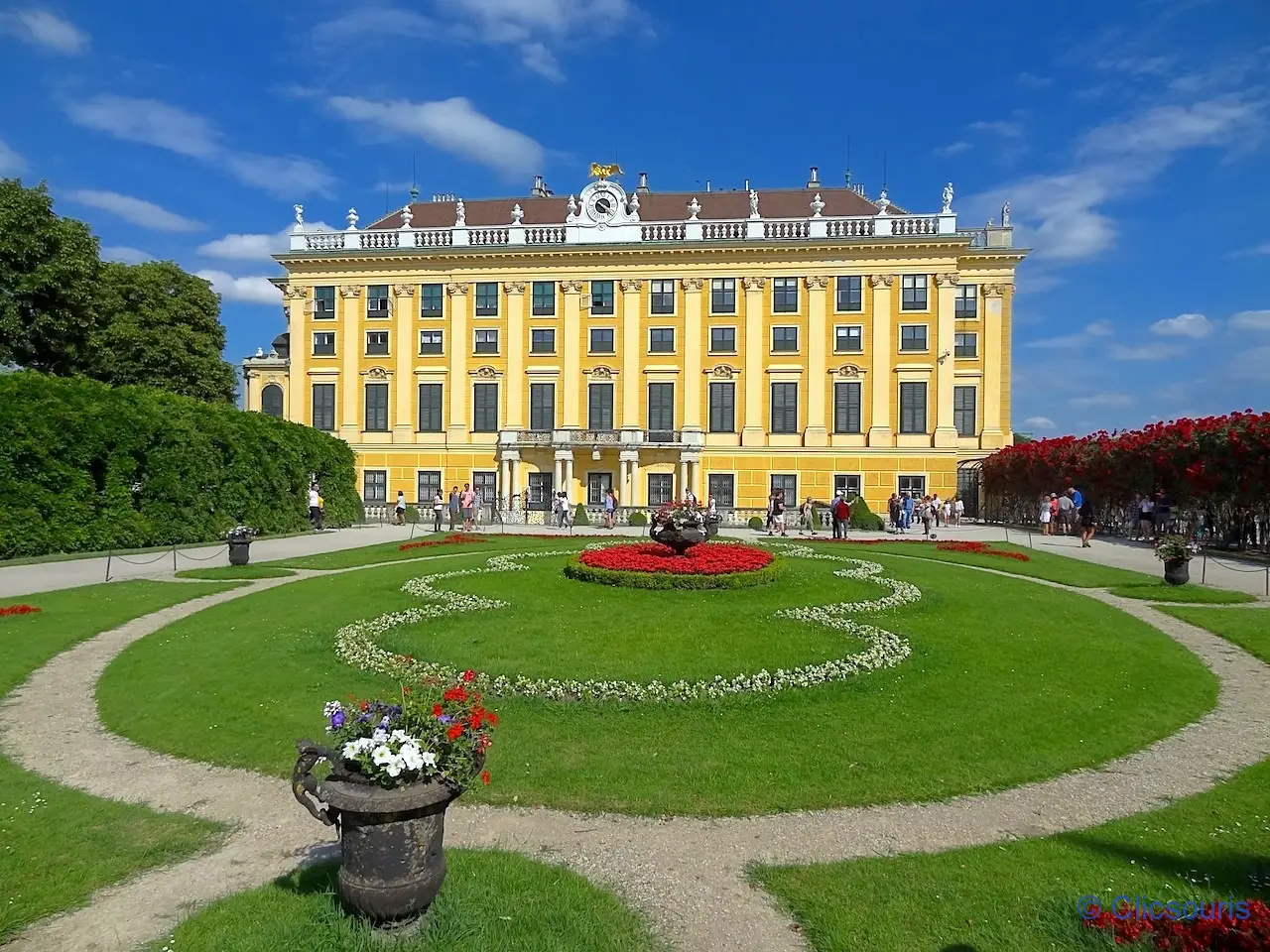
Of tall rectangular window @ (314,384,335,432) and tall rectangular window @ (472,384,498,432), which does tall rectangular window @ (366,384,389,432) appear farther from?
tall rectangular window @ (472,384,498,432)

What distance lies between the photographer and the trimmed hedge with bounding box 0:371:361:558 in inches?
882

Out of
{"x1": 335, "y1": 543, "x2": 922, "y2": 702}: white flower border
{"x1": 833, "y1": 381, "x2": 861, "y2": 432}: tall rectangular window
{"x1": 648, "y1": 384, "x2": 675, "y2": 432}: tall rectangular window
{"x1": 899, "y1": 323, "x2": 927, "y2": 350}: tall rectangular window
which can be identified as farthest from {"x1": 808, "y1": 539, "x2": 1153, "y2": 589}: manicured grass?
{"x1": 648, "y1": 384, "x2": 675, "y2": 432}: tall rectangular window

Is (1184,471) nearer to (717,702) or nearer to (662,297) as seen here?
(717,702)

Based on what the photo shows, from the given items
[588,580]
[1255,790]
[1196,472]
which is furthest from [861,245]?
[1255,790]

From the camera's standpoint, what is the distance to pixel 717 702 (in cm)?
896

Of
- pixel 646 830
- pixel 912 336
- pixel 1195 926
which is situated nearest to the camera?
pixel 1195 926

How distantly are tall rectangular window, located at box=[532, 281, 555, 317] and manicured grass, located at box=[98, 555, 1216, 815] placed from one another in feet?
125

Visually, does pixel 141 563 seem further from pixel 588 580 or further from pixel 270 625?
pixel 588 580

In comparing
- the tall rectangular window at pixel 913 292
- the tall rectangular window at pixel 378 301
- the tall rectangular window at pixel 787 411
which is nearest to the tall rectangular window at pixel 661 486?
the tall rectangular window at pixel 787 411

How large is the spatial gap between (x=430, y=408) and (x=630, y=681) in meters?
44.7

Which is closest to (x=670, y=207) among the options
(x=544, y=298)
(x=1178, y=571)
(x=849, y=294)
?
(x=544, y=298)

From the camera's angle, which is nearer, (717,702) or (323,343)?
(717,702)

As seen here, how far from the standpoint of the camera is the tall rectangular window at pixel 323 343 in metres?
52.3

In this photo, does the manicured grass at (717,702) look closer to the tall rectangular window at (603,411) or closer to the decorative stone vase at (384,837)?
the decorative stone vase at (384,837)
